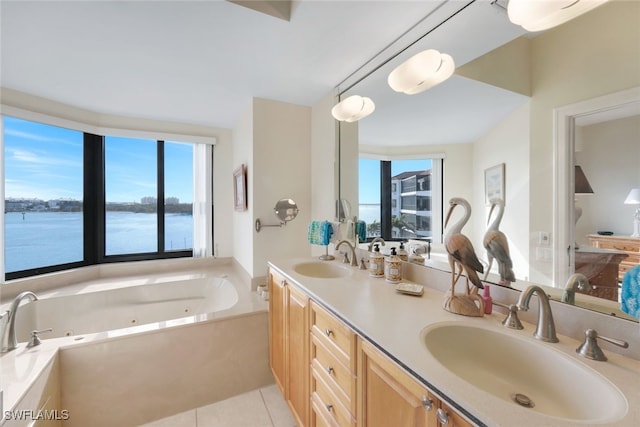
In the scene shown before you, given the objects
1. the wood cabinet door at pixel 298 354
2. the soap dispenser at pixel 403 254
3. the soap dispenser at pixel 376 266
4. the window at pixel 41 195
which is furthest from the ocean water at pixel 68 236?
the soap dispenser at pixel 403 254

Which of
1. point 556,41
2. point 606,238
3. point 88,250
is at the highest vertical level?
point 556,41

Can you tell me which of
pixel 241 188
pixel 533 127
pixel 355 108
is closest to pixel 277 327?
pixel 241 188

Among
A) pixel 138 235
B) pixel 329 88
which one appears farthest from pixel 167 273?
pixel 329 88

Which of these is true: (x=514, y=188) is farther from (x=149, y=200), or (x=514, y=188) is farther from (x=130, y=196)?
(x=130, y=196)

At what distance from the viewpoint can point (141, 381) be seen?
162 cm

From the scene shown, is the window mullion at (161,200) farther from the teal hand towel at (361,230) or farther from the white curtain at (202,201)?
the teal hand towel at (361,230)

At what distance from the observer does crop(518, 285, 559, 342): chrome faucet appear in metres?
0.76

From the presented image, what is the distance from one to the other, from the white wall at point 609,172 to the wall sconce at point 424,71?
0.65 m

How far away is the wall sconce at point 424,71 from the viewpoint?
1.24 meters

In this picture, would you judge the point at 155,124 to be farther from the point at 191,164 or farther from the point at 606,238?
the point at 606,238

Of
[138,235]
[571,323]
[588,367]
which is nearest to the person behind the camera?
[588,367]

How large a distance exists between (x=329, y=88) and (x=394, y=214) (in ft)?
4.18

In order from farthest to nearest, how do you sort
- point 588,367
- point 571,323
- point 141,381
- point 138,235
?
point 138,235
point 141,381
point 571,323
point 588,367

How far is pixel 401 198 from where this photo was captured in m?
1.59
